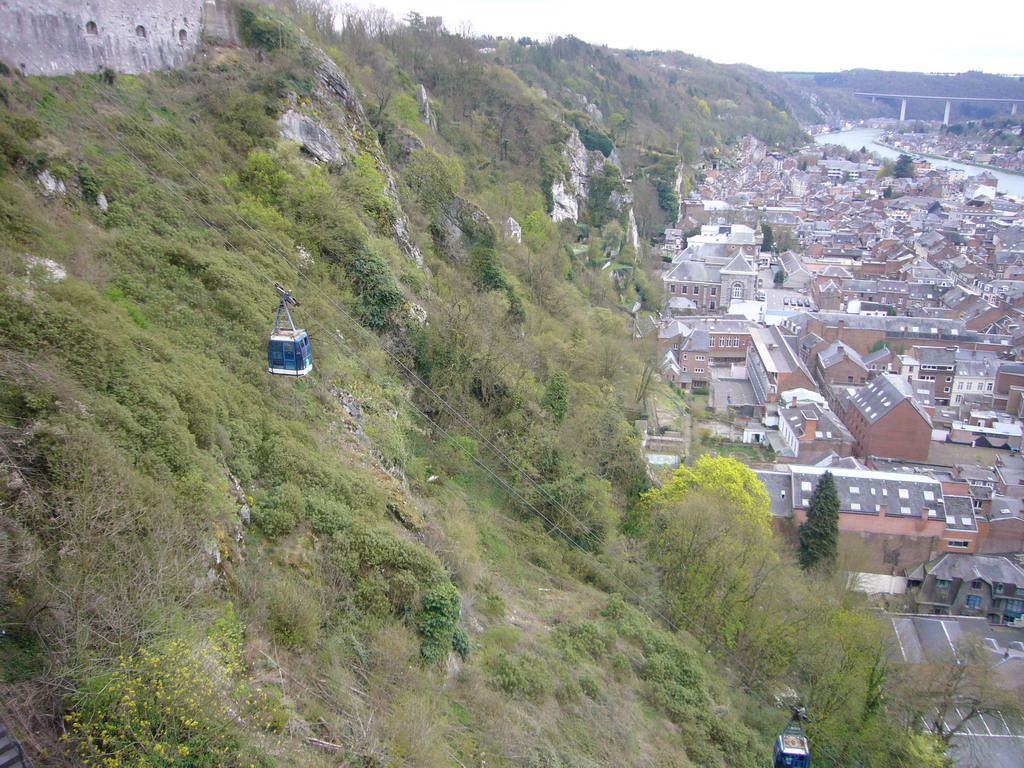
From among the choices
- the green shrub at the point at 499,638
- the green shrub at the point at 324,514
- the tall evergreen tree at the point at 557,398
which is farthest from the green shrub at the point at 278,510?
the tall evergreen tree at the point at 557,398

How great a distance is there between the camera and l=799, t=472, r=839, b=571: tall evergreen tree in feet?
87.6

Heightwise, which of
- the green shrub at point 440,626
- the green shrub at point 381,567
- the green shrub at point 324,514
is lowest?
the green shrub at point 440,626

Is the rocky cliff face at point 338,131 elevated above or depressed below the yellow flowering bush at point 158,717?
above

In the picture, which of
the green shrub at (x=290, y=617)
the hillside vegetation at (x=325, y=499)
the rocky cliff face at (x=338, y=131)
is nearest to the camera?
the hillside vegetation at (x=325, y=499)

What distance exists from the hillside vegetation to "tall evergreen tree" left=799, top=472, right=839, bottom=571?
6875 millimetres

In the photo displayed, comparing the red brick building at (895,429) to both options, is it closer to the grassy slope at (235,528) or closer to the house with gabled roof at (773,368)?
the house with gabled roof at (773,368)

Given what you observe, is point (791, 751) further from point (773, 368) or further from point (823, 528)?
point (773, 368)

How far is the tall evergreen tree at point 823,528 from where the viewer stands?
26703 millimetres

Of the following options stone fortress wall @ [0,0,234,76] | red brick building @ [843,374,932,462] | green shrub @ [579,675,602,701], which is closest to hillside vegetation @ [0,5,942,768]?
green shrub @ [579,675,602,701]

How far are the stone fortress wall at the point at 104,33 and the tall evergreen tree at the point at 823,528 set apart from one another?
28177mm

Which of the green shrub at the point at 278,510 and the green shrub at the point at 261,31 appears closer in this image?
the green shrub at the point at 278,510

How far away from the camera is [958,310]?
189 ft

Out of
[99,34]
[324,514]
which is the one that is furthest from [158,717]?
[99,34]

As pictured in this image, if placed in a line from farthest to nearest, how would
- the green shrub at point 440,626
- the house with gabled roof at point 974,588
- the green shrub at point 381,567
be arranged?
the house with gabled roof at point 974,588, the green shrub at point 440,626, the green shrub at point 381,567
